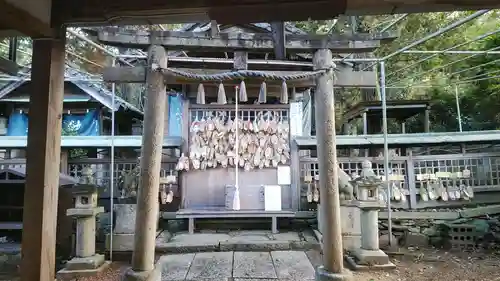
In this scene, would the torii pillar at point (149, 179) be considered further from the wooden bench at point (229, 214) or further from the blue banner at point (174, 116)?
the blue banner at point (174, 116)

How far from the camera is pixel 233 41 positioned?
4891 millimetres

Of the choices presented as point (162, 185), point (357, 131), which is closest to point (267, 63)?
point (162, 185)

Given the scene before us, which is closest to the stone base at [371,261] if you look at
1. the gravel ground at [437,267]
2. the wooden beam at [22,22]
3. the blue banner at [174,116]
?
the gravel ground at [437,267]

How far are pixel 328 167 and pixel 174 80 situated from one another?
2.64 meters

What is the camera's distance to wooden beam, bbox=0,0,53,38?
2510mm

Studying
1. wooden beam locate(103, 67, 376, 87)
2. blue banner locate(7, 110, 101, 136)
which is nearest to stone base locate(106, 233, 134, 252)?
wooden beam locate(103, 67, 376, 87)

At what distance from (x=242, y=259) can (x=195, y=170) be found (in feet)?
9.47

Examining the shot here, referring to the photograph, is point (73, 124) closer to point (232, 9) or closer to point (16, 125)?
point (16, 125)

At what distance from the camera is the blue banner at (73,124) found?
12.5m

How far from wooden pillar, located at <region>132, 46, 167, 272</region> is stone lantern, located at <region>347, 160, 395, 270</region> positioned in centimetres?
362

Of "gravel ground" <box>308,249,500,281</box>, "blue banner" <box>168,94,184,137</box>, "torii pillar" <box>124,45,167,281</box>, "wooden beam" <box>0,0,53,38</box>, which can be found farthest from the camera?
"blue banner" <box>168,94,184,137</box>

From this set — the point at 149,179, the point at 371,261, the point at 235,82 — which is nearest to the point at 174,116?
the point at 235,82

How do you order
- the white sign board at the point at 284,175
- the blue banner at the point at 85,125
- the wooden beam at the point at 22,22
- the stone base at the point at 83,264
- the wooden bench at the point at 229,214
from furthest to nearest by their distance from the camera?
the blue banner at the point at 85,125 < the white sign board at the point at 284,175 < the wooden bench at the point at 229,214 < the stone base at the point at 83,264 < the wooden beam at the point at 22,22

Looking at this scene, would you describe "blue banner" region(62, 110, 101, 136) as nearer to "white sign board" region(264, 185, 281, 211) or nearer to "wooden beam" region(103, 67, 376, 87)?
A: "white sign board" region(264, 185, 281, 211)
